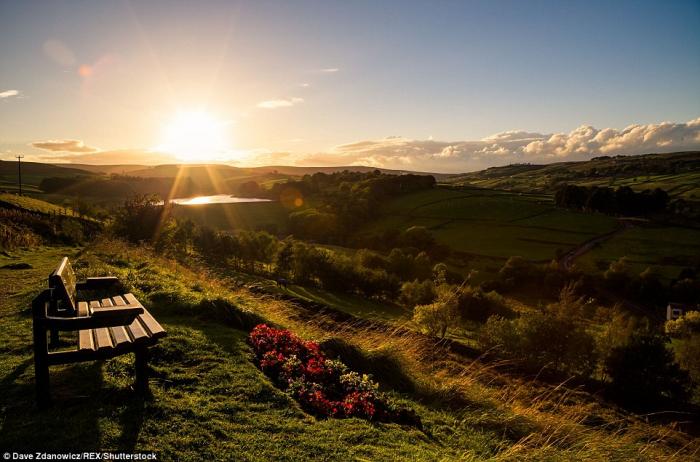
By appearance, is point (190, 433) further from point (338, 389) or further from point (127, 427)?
point (338, 389)

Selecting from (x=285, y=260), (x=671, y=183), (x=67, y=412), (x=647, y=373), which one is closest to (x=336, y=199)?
(x=285, y=260)

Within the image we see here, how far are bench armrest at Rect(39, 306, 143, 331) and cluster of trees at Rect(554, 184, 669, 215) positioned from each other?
138 m

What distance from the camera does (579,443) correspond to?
667 centimetres

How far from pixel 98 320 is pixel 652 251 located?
107 meters

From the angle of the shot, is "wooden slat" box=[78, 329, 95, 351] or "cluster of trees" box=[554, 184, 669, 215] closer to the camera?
"wooden slat" box=[78, 329, 95, 351]

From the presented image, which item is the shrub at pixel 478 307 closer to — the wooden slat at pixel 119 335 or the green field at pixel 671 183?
the wooden slat at pixel 119 335

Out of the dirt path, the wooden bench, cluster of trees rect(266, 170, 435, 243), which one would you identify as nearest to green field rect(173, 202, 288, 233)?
cluster of trees rect(266, 170, 435, 243)

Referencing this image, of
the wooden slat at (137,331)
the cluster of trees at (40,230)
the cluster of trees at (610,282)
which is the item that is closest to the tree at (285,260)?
the cluster of trees at (40,230)

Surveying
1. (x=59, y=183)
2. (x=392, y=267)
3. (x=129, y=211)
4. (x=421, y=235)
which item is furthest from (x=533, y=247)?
(x=59, y=183)

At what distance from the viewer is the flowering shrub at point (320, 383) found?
22.8 feet

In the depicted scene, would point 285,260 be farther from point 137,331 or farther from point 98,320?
point 98,320

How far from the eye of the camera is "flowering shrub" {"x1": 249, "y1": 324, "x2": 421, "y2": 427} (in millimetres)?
6961

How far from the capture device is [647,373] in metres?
38.4

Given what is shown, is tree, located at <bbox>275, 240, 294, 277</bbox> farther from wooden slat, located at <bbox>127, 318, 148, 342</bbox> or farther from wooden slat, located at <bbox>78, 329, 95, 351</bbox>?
wooden slat, located at <bbox>78, 329, 95, 351</bbox>
